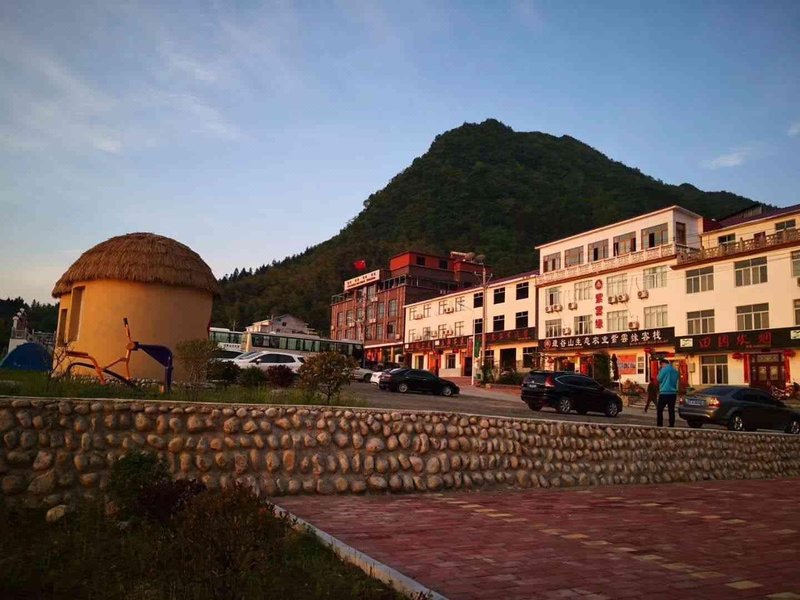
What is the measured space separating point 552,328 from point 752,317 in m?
16.0

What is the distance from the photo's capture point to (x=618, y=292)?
1762 inches

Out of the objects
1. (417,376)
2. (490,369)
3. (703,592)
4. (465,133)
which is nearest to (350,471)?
(703,592)

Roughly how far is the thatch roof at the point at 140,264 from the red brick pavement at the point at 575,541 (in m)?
9.08

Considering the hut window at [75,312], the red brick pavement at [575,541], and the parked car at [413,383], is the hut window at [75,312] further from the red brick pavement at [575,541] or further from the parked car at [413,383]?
the parked car at [413,383]

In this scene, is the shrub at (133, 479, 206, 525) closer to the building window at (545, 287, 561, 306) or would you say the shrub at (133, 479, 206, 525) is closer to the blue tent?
the blue tent

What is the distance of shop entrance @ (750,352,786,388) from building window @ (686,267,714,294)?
5.20 m

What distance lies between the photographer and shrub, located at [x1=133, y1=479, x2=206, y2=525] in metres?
6.09

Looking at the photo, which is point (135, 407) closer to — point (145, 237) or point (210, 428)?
point (210, 428)

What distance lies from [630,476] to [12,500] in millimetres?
10215

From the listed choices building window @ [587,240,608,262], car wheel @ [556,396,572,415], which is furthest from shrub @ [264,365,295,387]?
building window @ [587,240,608,262]

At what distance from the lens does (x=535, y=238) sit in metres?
89.9

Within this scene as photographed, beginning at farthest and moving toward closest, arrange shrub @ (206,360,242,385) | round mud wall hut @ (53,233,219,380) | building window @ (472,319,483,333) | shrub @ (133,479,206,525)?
building window @ (472,319,483,333), shrub @ (206,360,242,385), round mud wall hut @ (53,233,219,380), shrub @ (133,479,206,525)

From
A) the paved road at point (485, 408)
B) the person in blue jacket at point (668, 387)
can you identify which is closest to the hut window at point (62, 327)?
the paved road at point (485, 408)

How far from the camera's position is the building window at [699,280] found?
3875 cm
